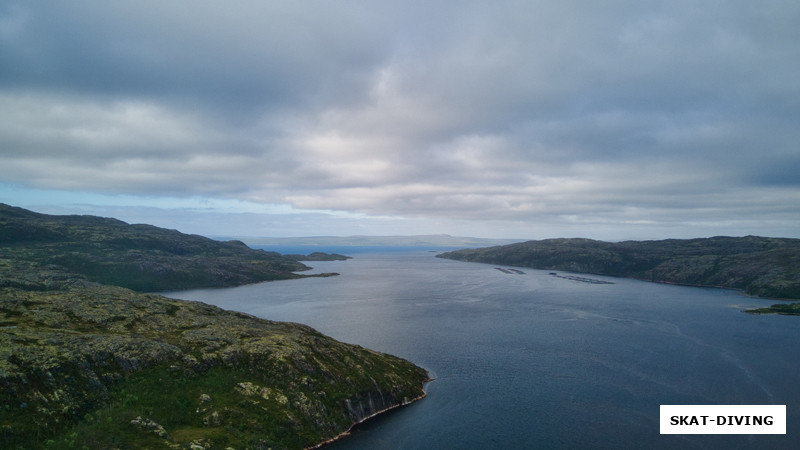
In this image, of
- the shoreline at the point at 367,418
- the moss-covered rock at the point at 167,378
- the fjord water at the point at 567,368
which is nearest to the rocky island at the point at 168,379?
the moss-covered rock at the point at 167,378

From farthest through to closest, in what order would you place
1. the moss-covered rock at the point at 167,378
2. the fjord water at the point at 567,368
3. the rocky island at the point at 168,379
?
the fjord water at the point at 567,368 → the moss-covered rock at the point at 167,378 → the rocky island at the point at 168,379

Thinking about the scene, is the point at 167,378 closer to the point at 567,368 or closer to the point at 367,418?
the point at 367,418

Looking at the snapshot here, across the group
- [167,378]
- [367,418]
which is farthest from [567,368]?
[167,378]

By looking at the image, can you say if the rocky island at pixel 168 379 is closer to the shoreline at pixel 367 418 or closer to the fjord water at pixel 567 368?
the shoreline at pixel 367 418

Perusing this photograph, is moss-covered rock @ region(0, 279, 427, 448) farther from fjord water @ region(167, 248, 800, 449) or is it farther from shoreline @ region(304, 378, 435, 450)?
fjord water @ region(167, 248, 800, 449)

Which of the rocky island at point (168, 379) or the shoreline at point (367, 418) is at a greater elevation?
the rocky island at point (168, 379)

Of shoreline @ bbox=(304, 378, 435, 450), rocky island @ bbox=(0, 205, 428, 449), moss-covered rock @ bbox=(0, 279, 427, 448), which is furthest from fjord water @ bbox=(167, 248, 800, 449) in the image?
moss-covered rock @ bbox=(0, 279, 427, 448)

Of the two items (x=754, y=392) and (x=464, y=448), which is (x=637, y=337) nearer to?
(x=754, y=392)
